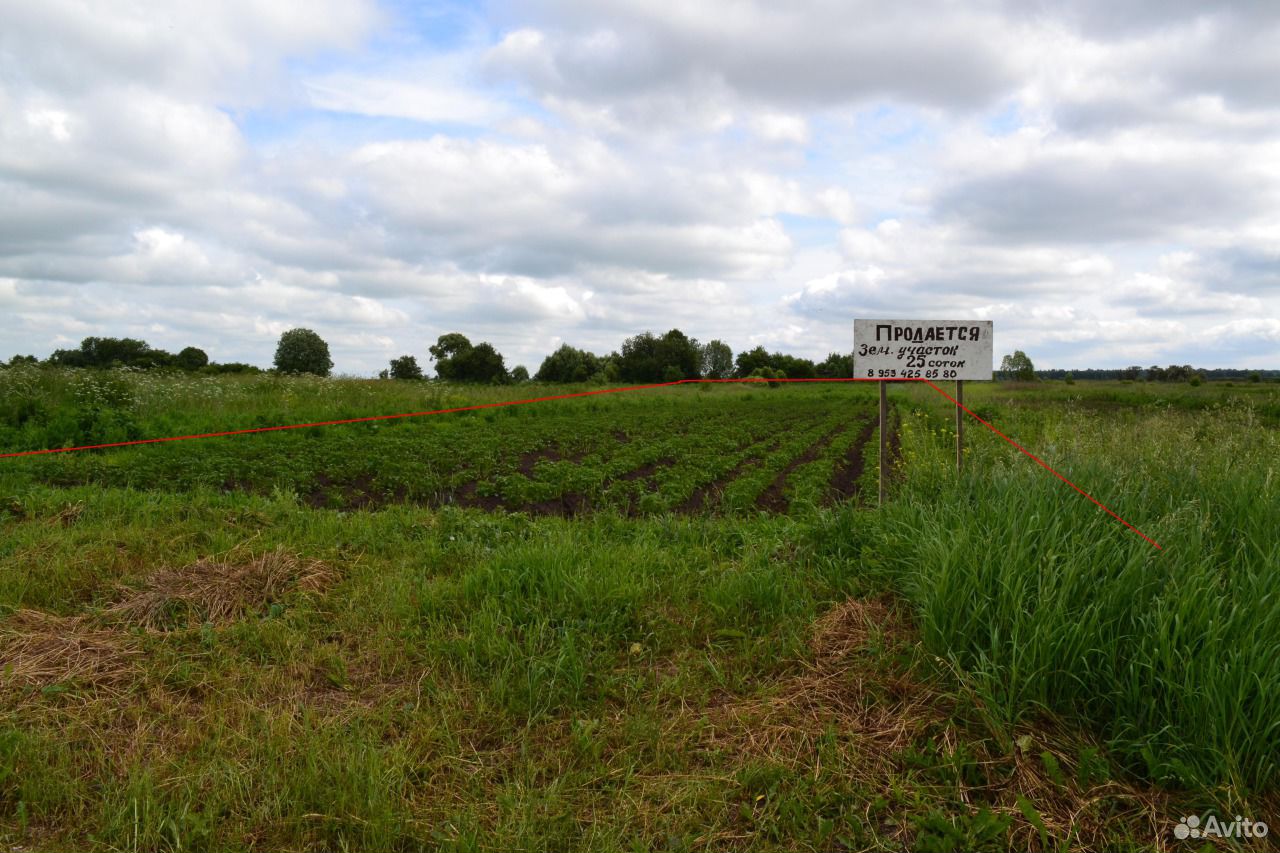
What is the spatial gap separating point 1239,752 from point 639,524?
490 centimetres

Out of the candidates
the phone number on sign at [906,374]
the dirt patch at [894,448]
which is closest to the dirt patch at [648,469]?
the dirt patch at [894,448]

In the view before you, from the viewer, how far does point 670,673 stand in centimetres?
419

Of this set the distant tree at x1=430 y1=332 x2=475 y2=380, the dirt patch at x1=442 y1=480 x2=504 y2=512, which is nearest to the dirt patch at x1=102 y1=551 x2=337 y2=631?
the dirt patch at x1=442 y1=480 x2=504 y2=512

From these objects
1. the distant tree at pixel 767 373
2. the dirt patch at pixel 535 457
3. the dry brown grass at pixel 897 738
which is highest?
the distant tree at pixel 767 373

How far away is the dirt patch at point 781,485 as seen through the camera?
1070 cm


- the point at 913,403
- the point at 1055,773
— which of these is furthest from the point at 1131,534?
the point at 913,403

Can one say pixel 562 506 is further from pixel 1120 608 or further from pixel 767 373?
pixel 767 373

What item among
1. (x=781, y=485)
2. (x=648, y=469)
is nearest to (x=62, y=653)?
(x=648, y=469)

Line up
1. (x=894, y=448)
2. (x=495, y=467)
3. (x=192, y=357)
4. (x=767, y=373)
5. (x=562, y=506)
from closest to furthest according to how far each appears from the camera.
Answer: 1. (x=562, y=506)
2. (x=495, y=467)
3. (x=894, y=448)
4. (x=192, y=357)
5. (x=767, y=373)

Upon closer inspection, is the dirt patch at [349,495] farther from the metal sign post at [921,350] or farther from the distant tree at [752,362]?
the distant tree at [752,362]

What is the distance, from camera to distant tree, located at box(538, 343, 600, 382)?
5706cm

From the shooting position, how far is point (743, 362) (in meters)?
66.9

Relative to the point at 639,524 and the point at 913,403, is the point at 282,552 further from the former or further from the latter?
the point at 913,403

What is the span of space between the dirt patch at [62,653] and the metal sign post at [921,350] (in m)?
5.96
